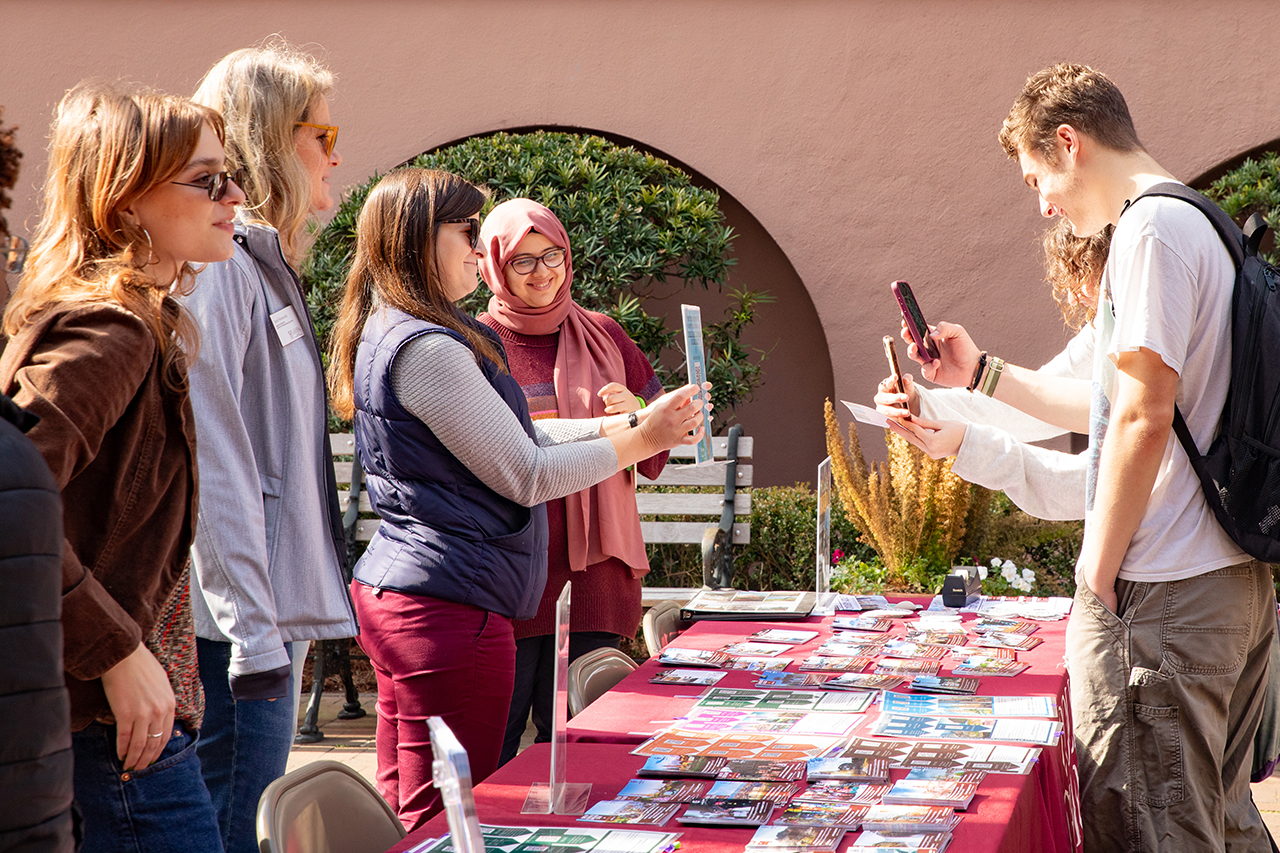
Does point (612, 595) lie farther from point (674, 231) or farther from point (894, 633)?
point (674, 231)

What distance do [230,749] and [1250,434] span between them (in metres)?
2.04

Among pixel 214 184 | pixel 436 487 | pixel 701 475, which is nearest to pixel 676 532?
pixel 701 475

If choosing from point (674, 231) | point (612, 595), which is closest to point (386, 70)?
point (674, 231)

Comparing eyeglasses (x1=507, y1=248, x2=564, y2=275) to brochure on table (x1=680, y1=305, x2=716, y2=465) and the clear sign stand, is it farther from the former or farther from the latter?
the clear sign stand

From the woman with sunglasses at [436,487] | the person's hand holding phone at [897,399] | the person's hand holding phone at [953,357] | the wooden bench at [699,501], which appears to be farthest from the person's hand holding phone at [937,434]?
the wooden bench at [699,501]

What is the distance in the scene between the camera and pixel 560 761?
1789mm

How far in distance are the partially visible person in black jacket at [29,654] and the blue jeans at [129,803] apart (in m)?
0.48

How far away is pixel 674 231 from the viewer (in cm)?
608

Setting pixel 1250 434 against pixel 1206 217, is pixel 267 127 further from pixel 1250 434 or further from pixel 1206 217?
pixel 1250 434

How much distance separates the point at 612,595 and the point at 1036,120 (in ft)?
5.77

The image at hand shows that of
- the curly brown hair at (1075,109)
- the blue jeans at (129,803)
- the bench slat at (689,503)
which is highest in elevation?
the curly brown hair at (1075,109)

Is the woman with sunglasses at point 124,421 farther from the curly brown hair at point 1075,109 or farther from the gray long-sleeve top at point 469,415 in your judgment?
the curly brown hair at point 1075,109

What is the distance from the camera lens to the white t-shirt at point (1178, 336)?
2271 mm

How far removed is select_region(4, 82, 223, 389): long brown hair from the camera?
167 centimetres
